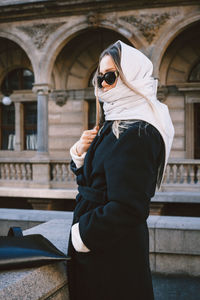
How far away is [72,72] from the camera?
539 inches

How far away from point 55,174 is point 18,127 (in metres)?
3.90

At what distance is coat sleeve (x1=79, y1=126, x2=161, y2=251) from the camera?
4.98ft

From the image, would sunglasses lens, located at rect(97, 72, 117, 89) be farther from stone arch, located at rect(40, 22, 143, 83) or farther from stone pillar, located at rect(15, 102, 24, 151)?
stone pillar, located at rect(15, 102, 24, 151)

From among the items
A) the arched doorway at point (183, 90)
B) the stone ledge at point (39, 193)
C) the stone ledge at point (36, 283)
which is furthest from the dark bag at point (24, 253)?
the arched doorway at point (183, 90)

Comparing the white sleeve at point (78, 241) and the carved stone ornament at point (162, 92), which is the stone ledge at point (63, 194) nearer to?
the carved stone ornament at point (162, 92)

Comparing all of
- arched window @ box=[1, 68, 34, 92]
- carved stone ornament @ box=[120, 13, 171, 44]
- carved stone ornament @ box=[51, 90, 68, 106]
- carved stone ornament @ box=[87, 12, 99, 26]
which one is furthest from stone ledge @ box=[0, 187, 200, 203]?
carved stone ornament @ box=[87, 12, 99, 26]

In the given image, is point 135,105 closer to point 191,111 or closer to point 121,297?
point 121,297

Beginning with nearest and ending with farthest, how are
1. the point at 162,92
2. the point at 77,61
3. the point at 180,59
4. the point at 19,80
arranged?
the point at 162,92 → the point at 180,59 → the point at 77,61 → the point at 19,80

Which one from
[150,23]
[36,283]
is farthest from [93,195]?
[150,23]

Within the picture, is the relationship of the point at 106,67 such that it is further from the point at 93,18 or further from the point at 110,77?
the point at 93,18

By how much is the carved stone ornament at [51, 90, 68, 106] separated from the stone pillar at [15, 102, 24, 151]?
147 centimetres

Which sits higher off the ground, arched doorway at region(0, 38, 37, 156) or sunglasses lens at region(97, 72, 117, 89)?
arched doorway at region(0, 38, 37, 156)

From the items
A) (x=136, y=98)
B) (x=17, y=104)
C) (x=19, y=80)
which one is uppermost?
(x=19, y=80)

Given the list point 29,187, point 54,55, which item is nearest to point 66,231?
point 29,187
